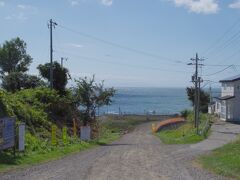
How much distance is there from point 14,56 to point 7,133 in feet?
196

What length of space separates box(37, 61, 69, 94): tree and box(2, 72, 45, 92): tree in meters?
1.15

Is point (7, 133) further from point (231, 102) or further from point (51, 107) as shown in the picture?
point (231, 102)

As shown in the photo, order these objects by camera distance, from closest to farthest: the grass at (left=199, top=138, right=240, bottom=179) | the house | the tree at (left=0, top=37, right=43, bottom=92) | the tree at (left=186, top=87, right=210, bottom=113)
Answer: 1. the grass at (left=199, top=138, right=240, bottom=179)
2. the house
3. the tree at (left=0, top=37, right=43, bottom=92)
4. the tree at (left=186, top=87, right=210, bottom=113)

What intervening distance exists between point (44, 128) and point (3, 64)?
4589cm

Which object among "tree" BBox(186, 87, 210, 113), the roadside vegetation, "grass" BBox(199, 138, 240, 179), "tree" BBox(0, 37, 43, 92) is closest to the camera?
"grass" BBox(199, 138, 240, 179)

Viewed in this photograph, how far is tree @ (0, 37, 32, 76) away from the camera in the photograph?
79875mm

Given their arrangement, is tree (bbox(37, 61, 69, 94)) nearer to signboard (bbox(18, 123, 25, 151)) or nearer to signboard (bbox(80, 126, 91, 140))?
signboard (bbox(80, 126, 91, 140))

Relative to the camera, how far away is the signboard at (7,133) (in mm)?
22547

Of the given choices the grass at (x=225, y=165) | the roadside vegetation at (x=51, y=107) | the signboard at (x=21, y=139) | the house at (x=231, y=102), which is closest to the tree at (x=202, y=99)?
the house at (x=231, y=102)

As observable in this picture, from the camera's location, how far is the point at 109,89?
57.8 m

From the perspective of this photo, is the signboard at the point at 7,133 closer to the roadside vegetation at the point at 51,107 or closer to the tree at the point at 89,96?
the roadside vegetation at the point at 51,107

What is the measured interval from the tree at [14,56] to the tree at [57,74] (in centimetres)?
2015

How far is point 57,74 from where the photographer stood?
60219 mm

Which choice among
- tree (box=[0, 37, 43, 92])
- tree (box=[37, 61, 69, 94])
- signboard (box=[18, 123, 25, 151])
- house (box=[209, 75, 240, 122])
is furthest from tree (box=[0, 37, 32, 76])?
signboard (box=[18, 123, 25, 151])
